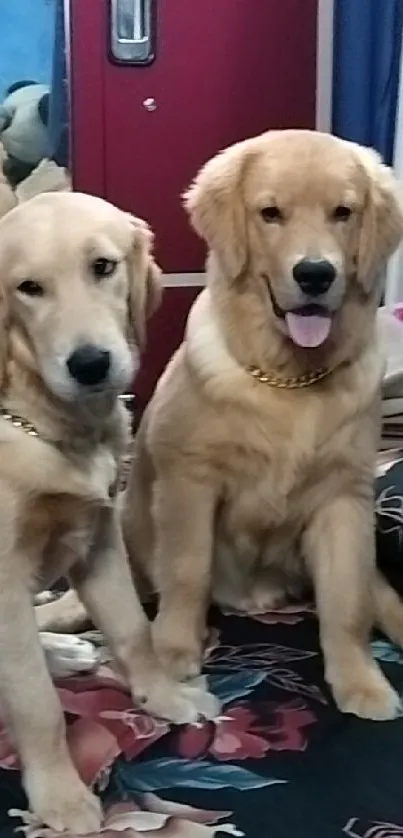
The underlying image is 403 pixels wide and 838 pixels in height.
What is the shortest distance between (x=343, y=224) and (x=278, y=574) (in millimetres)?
524

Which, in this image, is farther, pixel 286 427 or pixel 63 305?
pixel 286 427

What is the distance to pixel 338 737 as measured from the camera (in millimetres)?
1401

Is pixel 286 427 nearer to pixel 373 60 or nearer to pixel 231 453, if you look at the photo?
pixel 231 453

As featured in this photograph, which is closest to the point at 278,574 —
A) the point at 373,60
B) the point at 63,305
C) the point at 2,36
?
the point at 63,305

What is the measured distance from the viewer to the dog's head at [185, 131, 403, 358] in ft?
4.81

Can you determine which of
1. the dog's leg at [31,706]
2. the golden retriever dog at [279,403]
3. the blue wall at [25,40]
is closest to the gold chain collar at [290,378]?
the golden retriever dog at [279,403]

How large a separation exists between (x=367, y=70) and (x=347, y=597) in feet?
4.72

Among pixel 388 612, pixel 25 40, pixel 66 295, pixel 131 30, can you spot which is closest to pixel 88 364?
pixel 66 295

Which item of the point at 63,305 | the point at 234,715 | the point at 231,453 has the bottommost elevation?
the point at 234,715

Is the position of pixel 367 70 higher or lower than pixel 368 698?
higher

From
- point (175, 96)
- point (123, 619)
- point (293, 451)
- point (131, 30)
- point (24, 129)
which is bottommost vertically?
point (123, 619)

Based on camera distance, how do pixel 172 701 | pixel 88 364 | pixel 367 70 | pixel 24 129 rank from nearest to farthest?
pixel 88 364, pixel 172 701, pixel 367 70, pixel 24 129

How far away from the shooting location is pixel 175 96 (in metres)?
2.60

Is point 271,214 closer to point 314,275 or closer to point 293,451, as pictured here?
point 314,275
